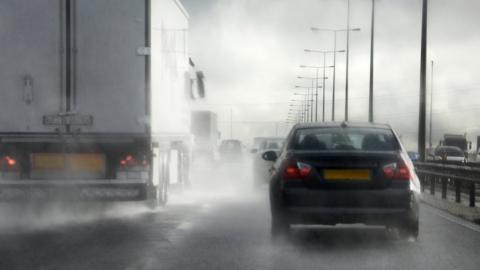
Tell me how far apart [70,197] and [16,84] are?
180 cm

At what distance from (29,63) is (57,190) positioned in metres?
1.87

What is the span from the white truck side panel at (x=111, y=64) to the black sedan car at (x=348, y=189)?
325cm

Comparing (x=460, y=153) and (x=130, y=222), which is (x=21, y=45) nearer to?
(x=130, y=222)

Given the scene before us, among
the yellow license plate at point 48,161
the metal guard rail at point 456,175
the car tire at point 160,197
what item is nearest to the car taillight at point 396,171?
the yellow license plate at point 48,161

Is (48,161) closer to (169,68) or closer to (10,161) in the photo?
(10,161)

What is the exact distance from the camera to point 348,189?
11078 millimetres

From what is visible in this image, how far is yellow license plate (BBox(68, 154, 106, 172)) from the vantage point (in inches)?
540

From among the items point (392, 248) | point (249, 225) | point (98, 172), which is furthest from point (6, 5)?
point (392, 248)

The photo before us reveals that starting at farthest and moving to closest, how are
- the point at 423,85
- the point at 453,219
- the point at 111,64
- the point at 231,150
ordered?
the point at 231,150
the point at 423,85
the point at 453,219
the point at 111,64

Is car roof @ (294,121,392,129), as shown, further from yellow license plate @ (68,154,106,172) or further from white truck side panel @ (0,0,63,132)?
white truck side panel @ (0,0,63,132)

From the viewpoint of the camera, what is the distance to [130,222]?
14570 mm

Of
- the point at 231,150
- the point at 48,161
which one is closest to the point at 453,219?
the point at 48,161

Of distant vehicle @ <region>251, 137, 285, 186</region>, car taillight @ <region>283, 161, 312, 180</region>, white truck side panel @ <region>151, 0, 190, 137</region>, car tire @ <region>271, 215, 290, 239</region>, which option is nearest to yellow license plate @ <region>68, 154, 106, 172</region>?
white truck side panel @ <region>151, 0, 190, 137</region>

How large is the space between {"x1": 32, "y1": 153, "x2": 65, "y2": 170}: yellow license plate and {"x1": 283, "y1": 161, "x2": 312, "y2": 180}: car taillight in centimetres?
390
